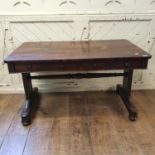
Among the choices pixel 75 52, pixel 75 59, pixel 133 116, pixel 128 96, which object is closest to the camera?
pixel 75 59

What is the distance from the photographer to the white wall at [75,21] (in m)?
2.07

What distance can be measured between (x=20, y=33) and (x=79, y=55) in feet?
3.04

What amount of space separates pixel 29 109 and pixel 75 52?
0.73m

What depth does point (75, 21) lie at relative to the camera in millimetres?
2133

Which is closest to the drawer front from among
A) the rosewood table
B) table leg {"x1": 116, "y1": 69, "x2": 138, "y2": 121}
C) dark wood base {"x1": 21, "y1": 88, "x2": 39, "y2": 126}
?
the rosewood table

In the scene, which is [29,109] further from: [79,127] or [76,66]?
[76,66]

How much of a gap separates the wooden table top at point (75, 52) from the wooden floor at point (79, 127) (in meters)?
0.66

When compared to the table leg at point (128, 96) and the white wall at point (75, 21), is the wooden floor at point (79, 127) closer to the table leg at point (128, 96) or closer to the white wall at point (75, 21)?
the table leg at point (128, 96)

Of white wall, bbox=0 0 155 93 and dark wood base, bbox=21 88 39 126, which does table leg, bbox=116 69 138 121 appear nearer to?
white wall, bbox=0 0 155 93

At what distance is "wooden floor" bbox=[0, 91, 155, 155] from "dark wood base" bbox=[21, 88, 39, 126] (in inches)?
2.2

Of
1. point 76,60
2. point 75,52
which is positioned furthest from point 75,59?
point 75,52

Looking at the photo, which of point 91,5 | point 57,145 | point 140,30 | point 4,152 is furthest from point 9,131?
point 140,30

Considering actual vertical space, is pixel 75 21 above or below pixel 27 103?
above

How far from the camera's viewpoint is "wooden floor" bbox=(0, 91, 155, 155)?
1.50 meters
